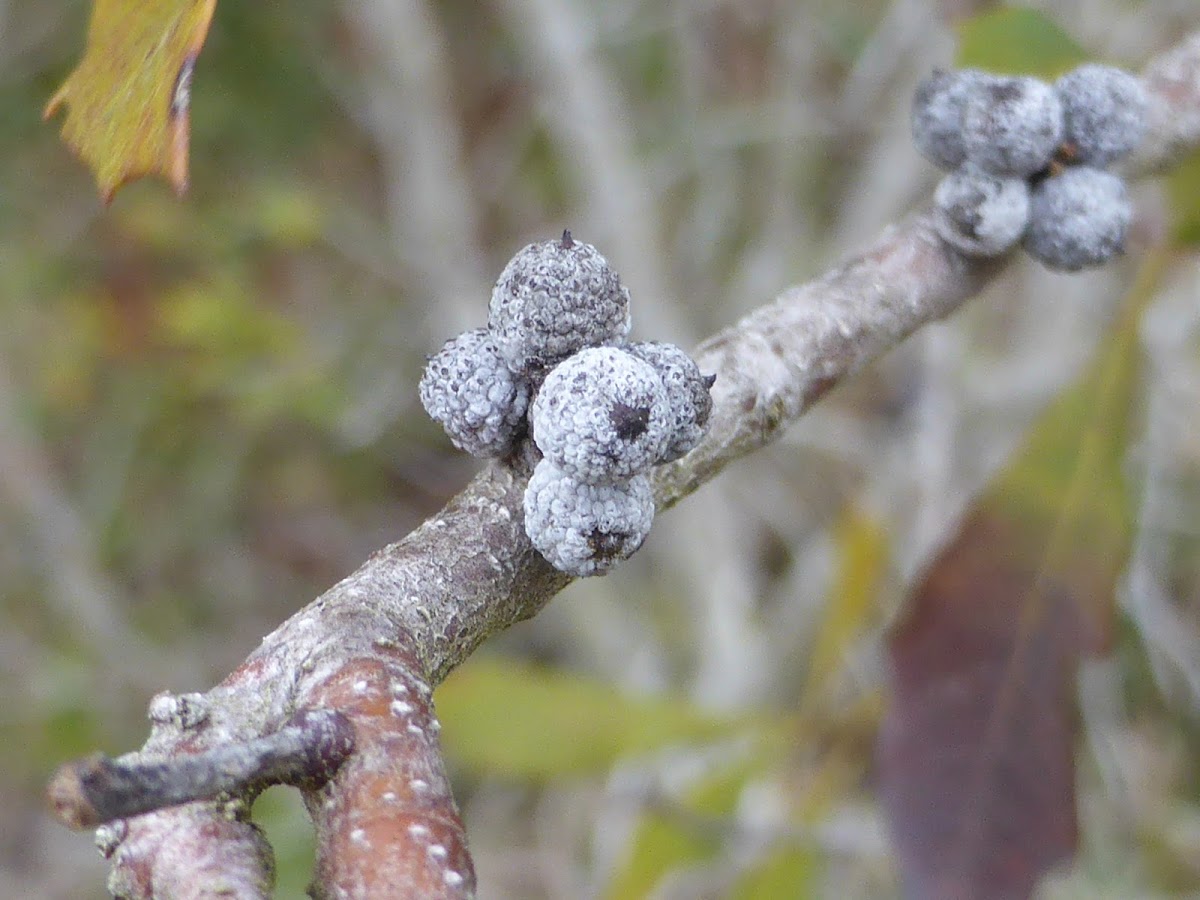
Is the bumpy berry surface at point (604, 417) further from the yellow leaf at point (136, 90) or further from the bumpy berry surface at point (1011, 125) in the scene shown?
the bumpy berry surface at point (1011, 125)

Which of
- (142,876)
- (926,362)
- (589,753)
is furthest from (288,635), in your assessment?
(926,362)

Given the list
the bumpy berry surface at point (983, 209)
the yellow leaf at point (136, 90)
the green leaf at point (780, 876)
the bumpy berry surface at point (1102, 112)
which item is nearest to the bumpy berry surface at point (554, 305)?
the yellow leaf at point (136, 90)

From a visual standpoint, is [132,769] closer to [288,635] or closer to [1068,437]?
[288,635]

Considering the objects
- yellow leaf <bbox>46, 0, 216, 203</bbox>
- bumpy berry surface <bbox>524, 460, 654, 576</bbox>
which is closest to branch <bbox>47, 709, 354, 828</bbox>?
bumpy berry surface <bbox>524, 460, 654, 576</bbox>

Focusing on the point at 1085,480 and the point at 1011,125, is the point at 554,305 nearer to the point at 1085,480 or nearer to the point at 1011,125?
the point at 1011,125

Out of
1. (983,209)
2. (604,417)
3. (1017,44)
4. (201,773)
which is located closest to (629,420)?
(604,417)
